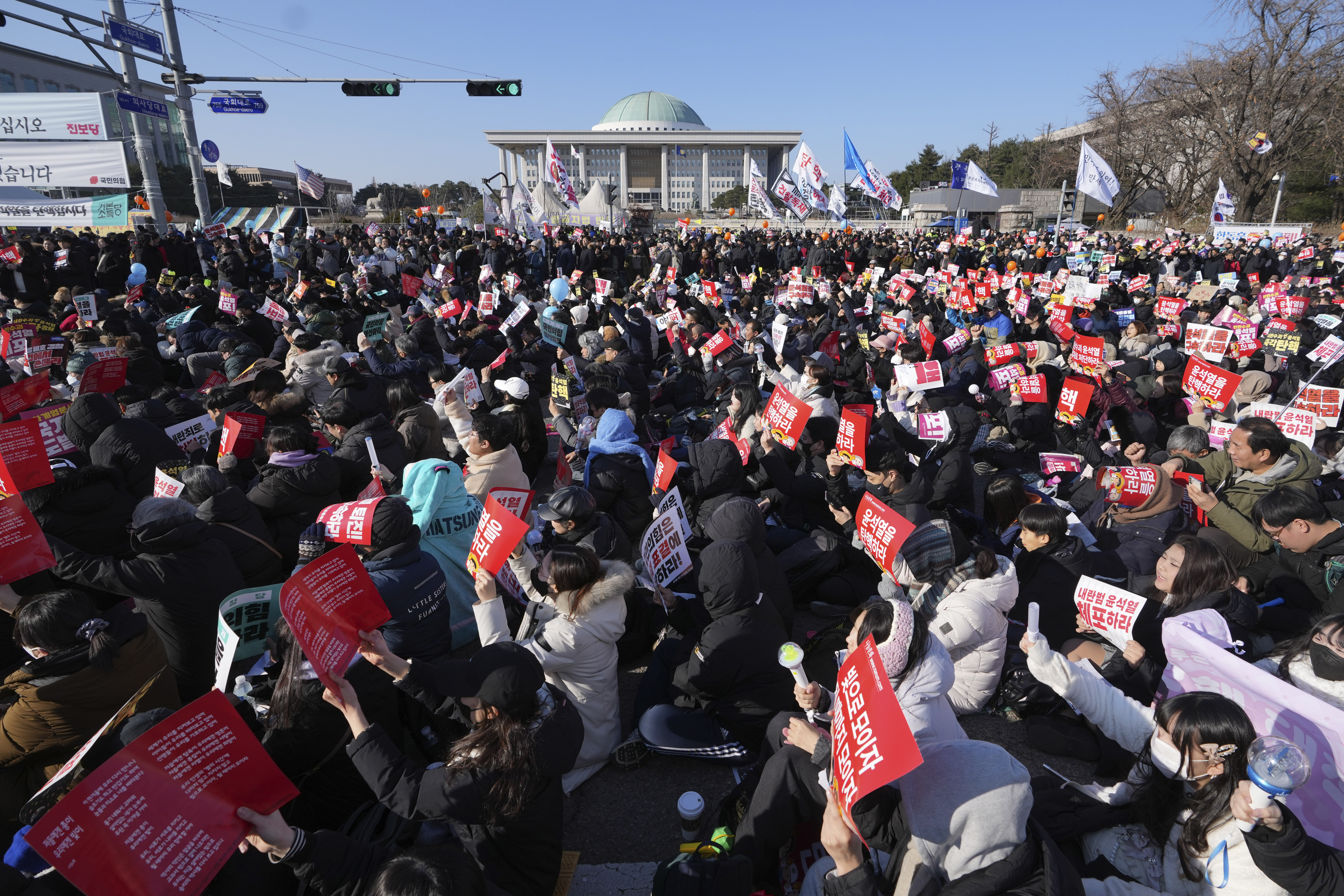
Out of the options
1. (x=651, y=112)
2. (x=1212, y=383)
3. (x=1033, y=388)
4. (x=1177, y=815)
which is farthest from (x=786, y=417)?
(x=651, y=112)

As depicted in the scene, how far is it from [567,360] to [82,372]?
4.69m

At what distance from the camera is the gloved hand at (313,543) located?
11.1 feet

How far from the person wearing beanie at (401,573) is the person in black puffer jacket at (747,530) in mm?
1536

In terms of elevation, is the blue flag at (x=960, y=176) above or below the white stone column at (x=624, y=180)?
below

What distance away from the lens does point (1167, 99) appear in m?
39.3

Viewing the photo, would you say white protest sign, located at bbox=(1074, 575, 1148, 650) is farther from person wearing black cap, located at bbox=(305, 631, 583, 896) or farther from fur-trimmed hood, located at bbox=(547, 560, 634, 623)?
person wearing black cap, located at bbox=(305, 631, 583, 896)

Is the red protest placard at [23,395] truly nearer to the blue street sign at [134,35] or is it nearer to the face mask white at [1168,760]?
the face mask white at [1168,760]

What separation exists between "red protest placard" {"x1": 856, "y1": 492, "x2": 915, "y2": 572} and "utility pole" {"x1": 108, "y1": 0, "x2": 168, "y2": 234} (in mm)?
19809

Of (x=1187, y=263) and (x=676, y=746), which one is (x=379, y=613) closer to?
(x=676, y=746)

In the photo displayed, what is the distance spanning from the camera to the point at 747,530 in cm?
378

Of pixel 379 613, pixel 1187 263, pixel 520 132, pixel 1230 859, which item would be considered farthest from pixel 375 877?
pixel 520 132

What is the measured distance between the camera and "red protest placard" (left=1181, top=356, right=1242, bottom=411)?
655 cm

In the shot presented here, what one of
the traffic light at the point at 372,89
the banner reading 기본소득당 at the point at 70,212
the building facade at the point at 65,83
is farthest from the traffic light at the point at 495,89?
the building facade at the point at 65,83

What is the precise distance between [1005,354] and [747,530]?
5947 millimetres
